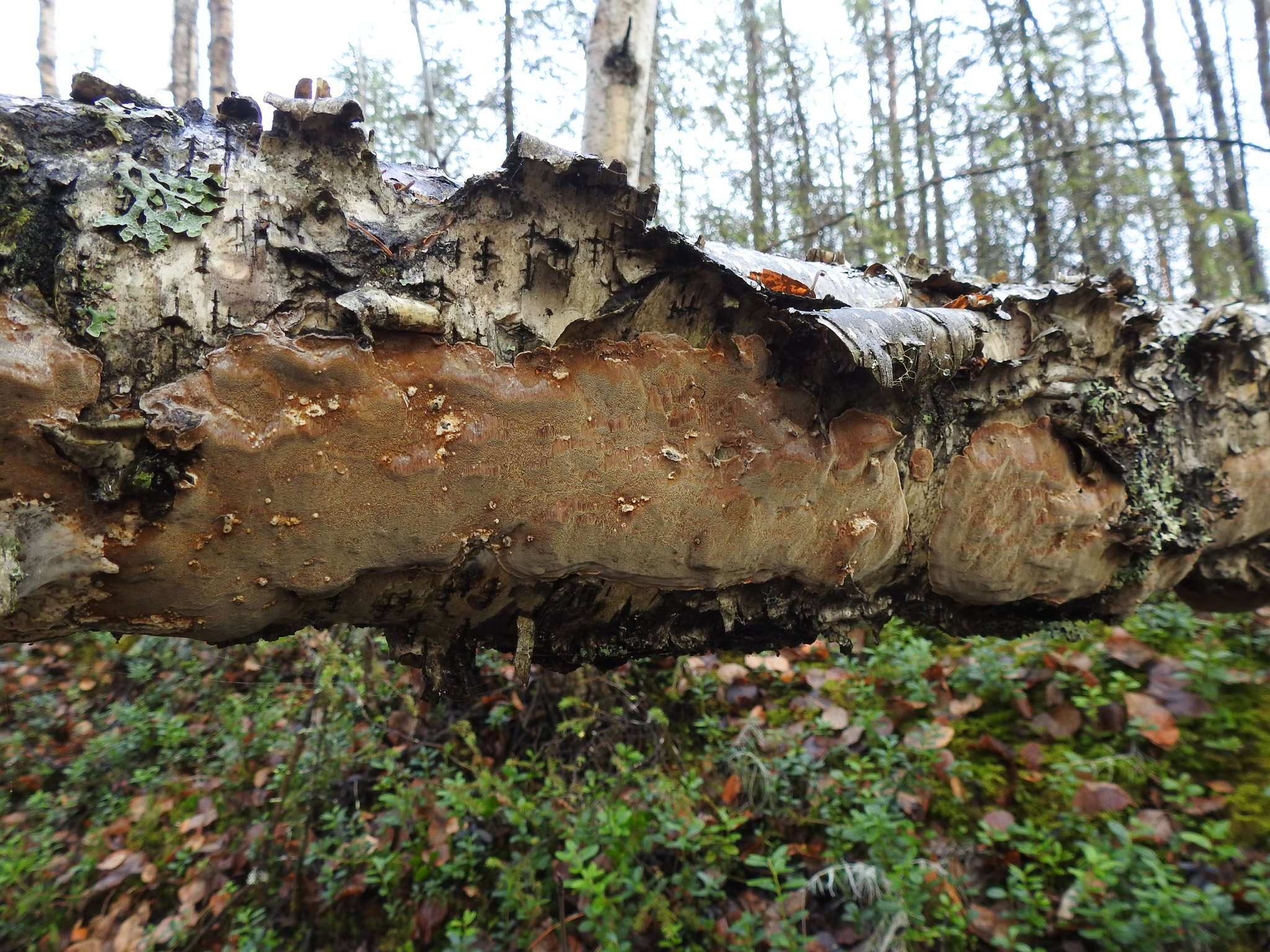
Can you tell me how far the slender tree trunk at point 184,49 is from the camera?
29.6 ft

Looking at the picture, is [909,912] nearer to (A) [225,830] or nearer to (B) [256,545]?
(B) [256,545]

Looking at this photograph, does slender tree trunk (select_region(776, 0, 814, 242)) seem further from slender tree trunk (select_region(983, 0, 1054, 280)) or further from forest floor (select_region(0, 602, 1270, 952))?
forest floor (select_region(0, 602, 1270, 952))

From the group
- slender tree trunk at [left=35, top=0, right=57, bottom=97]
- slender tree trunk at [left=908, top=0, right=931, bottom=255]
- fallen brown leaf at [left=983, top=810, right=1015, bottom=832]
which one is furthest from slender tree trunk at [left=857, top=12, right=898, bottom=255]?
slender tree trunk at [left=35, top=0, right=57, bottom=97]

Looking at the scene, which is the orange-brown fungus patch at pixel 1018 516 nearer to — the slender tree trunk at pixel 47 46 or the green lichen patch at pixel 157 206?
the green lichen patch at pixel 157 206

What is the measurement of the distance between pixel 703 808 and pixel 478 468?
229 centimetres

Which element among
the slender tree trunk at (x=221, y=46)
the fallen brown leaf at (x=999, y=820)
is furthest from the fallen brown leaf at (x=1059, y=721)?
the slender tree trunk at (x=221, y=46)

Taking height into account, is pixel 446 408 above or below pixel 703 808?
above

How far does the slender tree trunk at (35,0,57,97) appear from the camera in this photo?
11.1 meters

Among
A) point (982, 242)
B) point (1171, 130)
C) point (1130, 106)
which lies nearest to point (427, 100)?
point (982, 242)

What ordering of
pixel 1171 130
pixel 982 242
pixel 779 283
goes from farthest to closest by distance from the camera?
pixel 1171 130
pixel 982 242
pixel 779 283

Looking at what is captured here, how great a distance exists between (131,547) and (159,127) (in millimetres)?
488

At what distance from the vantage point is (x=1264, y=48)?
27.1ft

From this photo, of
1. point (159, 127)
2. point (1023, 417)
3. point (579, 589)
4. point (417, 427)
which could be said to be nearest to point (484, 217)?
point (417, 427)

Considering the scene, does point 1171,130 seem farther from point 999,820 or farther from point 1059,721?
point 999,820
